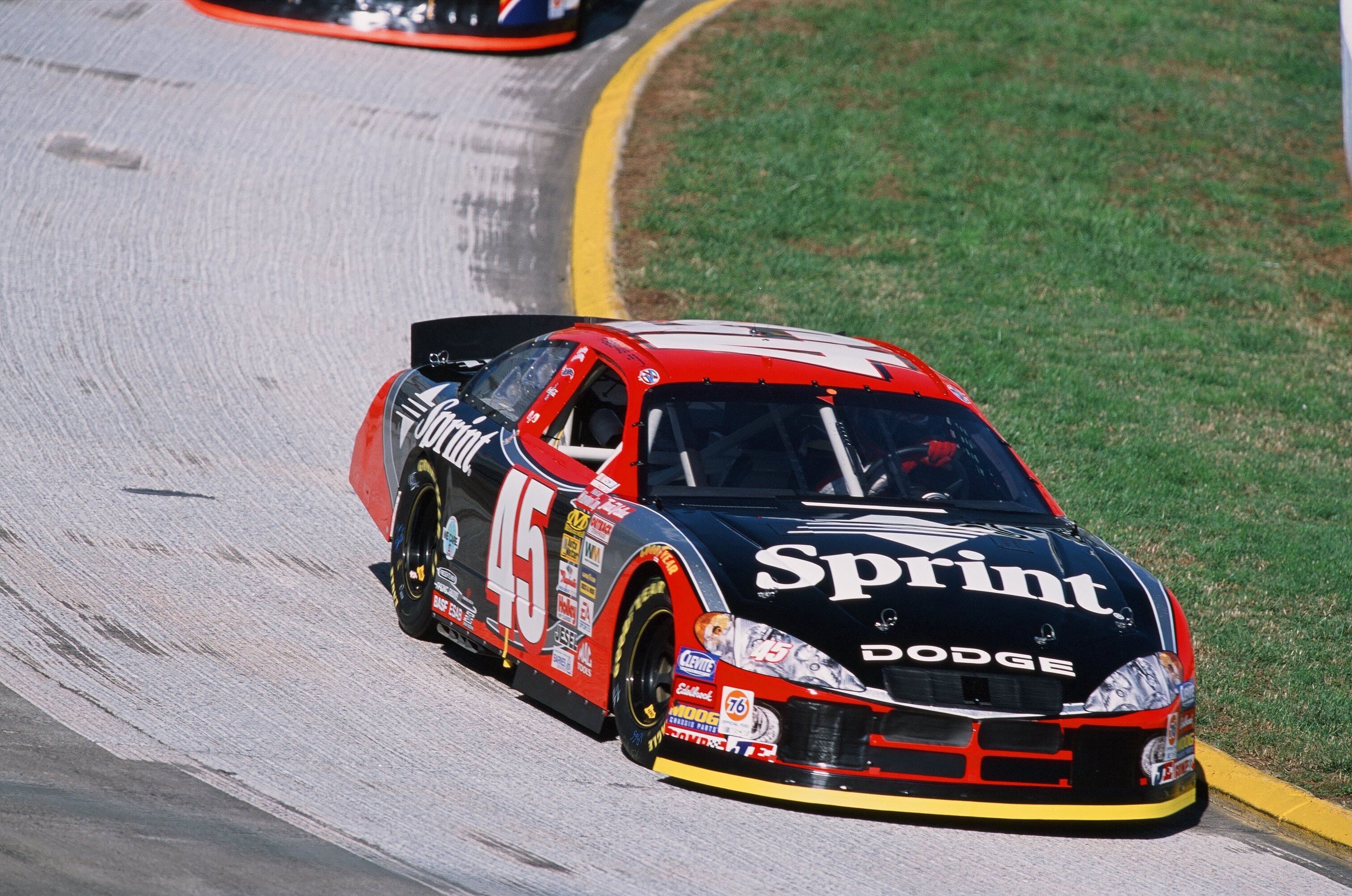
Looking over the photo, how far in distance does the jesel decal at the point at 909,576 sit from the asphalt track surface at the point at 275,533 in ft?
2.43

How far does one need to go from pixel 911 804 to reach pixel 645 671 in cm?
105

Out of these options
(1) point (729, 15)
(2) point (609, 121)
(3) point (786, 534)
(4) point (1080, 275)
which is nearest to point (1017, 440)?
(4) point (1080, 275)

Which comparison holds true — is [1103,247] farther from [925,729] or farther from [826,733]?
[826,733]

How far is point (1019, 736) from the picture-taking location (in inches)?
214

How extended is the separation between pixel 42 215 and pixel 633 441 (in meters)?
8.89

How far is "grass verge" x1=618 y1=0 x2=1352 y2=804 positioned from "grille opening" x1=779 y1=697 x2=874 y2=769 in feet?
7.05

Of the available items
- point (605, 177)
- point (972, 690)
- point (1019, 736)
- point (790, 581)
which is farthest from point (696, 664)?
point (605, 177)

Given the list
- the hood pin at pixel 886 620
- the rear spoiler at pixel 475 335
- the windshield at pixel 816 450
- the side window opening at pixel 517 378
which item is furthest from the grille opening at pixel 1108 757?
the rear spoiler at pixel 475 335

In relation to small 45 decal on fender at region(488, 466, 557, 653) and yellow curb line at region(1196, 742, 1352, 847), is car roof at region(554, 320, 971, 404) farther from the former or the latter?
yellow curb line at region(1196, 742, 1352, 847)

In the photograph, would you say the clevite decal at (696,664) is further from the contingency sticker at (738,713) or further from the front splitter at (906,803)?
the front splitter at (906,803)

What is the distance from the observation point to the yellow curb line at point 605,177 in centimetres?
1309

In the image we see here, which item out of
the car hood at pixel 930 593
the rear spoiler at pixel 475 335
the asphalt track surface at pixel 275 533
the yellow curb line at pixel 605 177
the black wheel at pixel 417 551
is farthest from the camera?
the yellow curb line at pixel 605 177

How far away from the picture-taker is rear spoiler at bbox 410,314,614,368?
8.59m

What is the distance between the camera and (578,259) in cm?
1387
